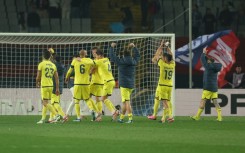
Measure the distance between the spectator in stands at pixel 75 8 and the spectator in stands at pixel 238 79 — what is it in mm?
7770

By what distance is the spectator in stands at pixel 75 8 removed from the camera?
40438 mm

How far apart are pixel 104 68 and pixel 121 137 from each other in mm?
7558

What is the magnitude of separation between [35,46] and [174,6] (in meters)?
10.5

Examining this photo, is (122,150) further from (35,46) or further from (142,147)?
(35,46)

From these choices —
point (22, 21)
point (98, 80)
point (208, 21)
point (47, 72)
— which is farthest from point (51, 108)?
point (208, 21)

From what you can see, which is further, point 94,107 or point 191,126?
point 94,107

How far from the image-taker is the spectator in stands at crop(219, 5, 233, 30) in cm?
4056

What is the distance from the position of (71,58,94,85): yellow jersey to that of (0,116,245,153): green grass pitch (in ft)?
4.06

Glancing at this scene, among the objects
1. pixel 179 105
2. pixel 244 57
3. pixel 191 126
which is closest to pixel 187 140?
pixel 191 126

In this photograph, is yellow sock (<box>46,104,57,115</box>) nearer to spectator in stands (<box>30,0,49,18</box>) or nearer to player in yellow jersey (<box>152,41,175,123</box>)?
player in yellow jersey (<box>152,41,175,123</box>)

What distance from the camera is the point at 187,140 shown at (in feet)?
65.4

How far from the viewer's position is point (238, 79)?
119 feet

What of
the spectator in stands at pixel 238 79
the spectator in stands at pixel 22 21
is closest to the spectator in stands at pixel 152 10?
the spectator in stands at pixel 22 21

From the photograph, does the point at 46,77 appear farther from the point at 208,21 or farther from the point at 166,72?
the point at 208,21
